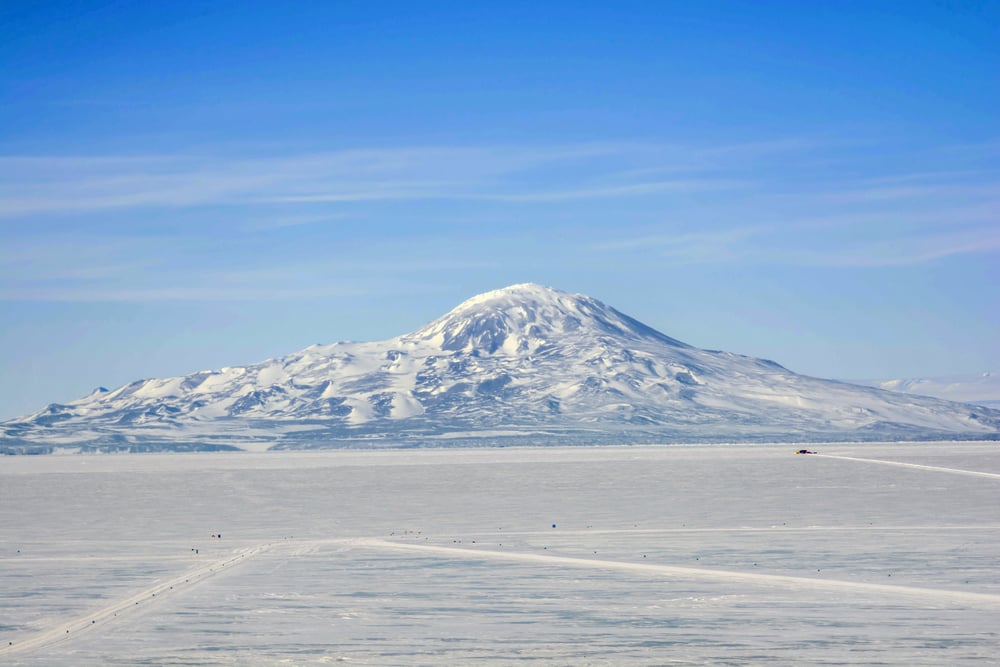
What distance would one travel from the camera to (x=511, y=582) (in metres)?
36.6

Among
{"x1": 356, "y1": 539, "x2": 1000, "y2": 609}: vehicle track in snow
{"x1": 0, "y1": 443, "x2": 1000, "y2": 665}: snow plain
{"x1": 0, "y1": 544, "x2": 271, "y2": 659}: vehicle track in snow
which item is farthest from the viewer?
{"x1": 356, "y1": 539, "x2": 1000, "y2": 609}: vehicle track in snow

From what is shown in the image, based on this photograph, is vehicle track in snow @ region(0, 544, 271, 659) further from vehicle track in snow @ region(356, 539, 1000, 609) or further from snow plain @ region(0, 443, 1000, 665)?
vehicle track in snow @ region(356, 539, 1000, 609)

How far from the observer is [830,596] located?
33.0 m

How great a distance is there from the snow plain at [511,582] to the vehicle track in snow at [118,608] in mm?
110

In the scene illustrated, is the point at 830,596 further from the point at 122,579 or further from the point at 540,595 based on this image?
the point at 122,579

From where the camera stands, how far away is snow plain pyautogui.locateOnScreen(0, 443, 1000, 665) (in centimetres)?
2711

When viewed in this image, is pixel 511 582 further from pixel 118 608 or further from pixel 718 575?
pixel 118 608

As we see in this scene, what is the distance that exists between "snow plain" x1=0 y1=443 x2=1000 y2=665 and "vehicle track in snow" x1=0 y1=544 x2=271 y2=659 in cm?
11

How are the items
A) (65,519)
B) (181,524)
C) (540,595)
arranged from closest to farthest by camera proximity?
(540,595)
(181,524)
(65,519)

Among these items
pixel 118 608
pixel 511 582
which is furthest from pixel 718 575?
pixel 118 608

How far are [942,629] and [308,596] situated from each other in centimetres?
1588

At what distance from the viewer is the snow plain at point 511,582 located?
2711 centimetres

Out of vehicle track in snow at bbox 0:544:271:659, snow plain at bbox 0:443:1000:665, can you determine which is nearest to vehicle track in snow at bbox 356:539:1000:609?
snow plain at bbox 0:443:1000:665

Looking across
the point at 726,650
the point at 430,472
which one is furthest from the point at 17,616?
the point at 430,472
